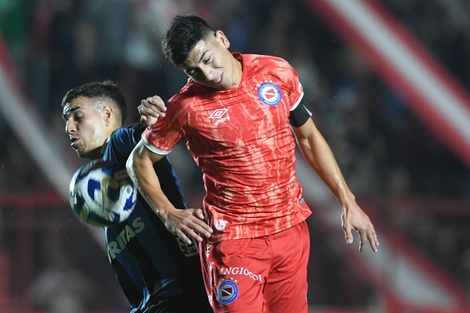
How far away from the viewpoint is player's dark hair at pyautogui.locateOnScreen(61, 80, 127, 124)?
4.49 m

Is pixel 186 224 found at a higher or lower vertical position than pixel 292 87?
lower

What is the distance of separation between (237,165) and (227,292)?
1.75ft

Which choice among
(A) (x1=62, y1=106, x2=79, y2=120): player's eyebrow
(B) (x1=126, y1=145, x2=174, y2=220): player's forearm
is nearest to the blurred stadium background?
(A) (x1=62, y1=106, x2=79, y2=120): player's eyebrow

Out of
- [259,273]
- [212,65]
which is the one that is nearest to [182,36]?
[212,65]

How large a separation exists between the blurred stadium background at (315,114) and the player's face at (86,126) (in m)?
3.46

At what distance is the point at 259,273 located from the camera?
14.0ft

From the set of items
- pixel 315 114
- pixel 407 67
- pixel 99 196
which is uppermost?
pixel 99 196

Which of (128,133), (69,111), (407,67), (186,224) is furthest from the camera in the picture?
(407,67)

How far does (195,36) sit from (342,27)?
550 centimetres

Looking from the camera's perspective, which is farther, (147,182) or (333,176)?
(333,176)

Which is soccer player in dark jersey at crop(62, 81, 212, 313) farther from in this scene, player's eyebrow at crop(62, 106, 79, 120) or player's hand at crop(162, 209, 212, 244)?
player's hand at crop(162, 209, 212, 244)

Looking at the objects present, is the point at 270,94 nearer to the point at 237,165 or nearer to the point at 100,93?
the point at 237,165

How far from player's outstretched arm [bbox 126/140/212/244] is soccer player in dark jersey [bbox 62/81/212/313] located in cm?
12

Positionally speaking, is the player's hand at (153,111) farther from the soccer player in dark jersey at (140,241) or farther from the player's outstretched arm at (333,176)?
the player's outstretched arm at (333,176)
